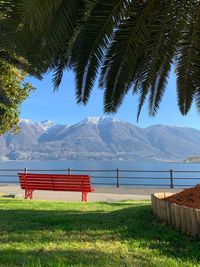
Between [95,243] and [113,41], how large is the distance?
3.49 m

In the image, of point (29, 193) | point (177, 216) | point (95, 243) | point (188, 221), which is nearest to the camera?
point (95, 243)

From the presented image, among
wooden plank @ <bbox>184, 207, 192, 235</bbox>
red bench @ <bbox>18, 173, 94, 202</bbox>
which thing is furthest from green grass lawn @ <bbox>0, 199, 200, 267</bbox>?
red bench @ <bbox>18, 173, 94, 202</bbox>

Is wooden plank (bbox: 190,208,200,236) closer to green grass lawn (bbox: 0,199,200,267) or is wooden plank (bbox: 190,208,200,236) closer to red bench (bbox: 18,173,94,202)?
green grass lawn (bbox: 0,199,200,267)

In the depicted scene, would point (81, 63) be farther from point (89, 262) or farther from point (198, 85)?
point (89, 262)

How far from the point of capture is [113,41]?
27.9ft

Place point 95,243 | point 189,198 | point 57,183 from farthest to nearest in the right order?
point 57,183 < point 189,198 < point 95,243

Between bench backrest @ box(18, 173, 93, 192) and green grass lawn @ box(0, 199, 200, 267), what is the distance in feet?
27.1

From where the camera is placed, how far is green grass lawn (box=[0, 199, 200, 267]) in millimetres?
5883

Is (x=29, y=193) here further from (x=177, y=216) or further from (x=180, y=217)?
(x=180, y=217)

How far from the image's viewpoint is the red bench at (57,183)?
17766 mm

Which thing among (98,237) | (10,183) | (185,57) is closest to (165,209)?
(98,237)

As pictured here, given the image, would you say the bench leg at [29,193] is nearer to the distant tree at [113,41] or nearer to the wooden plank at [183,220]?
the distant tree at [113,41]

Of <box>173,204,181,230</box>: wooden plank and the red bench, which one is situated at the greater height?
the red bench

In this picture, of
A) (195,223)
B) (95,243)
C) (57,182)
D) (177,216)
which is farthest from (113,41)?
(57,182)
